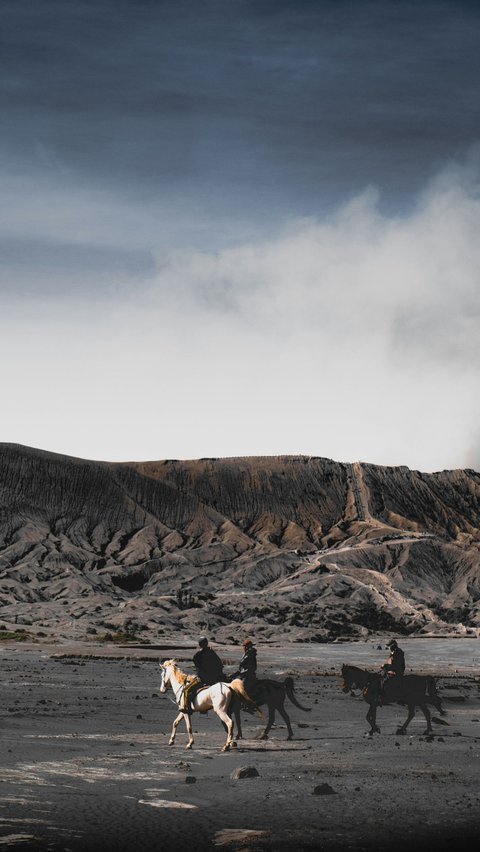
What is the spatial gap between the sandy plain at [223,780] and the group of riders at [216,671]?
4.19 ft

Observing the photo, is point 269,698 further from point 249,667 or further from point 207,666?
point 207,666

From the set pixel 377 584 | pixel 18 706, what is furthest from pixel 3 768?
pixel 377 584

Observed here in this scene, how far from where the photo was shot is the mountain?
320 feet

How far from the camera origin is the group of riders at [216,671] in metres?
23.0

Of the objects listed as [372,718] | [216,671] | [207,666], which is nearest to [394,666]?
[372,718]

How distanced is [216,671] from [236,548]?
4331 inches

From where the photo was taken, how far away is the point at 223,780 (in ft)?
58.0

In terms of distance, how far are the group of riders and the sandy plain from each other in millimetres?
1278

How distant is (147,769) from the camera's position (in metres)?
19.0

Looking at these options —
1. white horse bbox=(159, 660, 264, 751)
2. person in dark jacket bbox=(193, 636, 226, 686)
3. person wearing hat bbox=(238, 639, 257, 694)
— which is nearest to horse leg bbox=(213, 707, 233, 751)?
white horse bbox=(159, 660, 264, 751)

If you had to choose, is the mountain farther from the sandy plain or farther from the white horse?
the white horse

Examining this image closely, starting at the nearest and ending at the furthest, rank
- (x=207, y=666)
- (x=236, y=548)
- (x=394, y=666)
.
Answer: (x=207, y=666) < (x=394, y=666) < (x=236, y=548)

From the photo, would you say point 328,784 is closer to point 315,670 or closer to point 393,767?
point 393,767

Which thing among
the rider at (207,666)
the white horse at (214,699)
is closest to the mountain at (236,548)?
the rider at (207,666)
